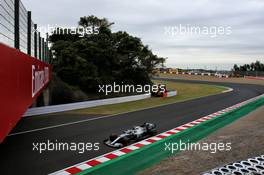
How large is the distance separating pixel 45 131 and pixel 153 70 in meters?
22.6

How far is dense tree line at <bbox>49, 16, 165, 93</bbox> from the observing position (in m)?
26.6

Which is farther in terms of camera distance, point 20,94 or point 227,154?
point 227,154

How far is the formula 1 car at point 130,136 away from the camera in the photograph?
31.8ft

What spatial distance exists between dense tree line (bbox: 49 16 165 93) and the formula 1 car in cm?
1622

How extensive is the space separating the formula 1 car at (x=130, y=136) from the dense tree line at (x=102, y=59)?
1622 centimetres

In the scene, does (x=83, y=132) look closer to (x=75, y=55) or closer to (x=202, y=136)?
(x=202, y=136)

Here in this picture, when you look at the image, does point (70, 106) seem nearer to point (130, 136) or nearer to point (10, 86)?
point (130, 136)

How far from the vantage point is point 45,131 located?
1202cm

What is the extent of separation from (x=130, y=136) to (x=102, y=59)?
2047cm

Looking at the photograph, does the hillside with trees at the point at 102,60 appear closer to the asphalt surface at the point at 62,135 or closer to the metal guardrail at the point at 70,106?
the metal guardrail at the point at 70,106

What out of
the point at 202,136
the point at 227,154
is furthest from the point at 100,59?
the point at 227,154

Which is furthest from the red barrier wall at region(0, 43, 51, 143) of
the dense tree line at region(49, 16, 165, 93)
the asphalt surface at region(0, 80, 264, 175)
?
the dense tree line at region(49, 16, 165, 93)

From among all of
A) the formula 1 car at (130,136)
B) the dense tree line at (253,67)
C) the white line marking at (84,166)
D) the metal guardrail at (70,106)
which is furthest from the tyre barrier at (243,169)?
the dense tree line at (253,67)

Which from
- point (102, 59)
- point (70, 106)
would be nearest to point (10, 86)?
point (70, 106)
